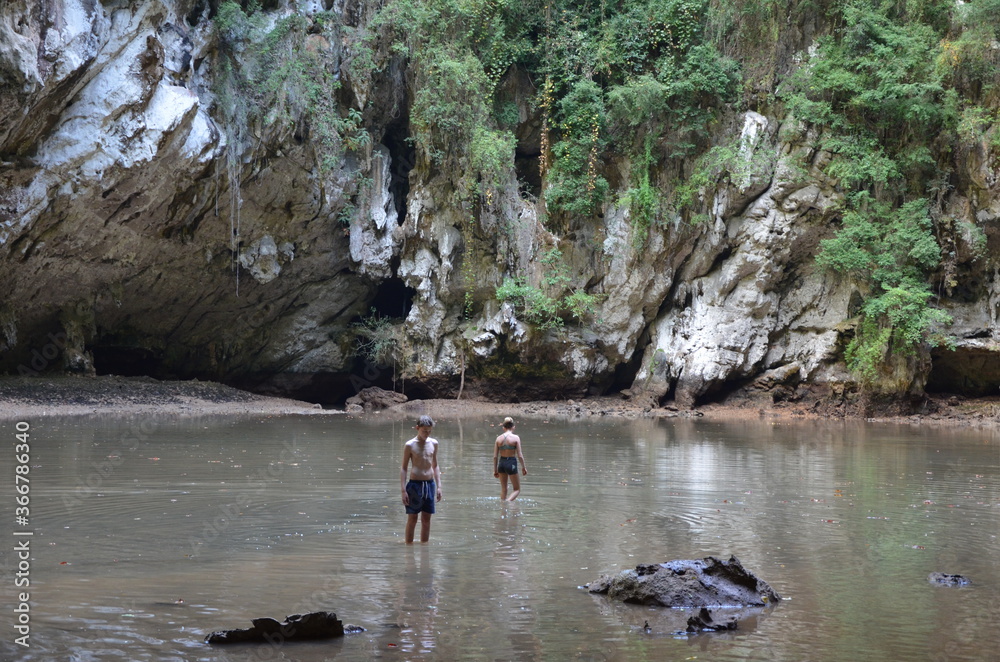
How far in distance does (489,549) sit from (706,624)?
2.70m

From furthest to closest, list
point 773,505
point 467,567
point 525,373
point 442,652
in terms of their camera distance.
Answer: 1. point 525,373
2. point 773,505
3. point 467,567
4. point 442,652

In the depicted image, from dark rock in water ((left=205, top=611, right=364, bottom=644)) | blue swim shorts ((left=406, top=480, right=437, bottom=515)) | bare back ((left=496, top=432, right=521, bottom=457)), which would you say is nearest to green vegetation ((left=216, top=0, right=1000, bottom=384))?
bare back ((left=496, top=432, right=521, bottom=457))

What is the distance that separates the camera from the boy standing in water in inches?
319

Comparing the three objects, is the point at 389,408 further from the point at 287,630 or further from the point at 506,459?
the point at 287,630

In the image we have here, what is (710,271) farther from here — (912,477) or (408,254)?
(912,477)

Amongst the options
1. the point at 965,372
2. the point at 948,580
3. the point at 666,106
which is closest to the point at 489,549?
the point at 948,580

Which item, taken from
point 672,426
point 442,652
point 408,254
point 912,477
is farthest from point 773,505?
point 408,254

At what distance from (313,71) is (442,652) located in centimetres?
2125

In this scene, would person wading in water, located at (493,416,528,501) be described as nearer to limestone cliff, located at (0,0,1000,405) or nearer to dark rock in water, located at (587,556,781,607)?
dark rock in water, located at (587,556,781,607)

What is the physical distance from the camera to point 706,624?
224 inches

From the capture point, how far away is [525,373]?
90.0 feet

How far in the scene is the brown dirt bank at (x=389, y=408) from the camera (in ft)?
71.8

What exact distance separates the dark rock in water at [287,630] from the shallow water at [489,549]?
78 mm

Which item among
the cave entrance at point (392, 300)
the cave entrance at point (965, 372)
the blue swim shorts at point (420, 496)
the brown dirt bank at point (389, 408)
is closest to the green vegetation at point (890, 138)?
the cave entrance at point (965, 372)
